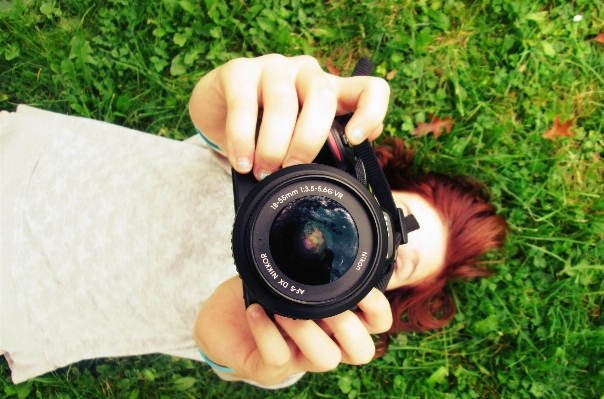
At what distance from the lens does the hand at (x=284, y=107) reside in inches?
37.1

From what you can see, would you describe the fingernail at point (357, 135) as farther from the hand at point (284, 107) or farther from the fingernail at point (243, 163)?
the fingernail at point (243, 163)

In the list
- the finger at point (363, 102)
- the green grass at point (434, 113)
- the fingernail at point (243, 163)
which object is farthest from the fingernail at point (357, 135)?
the green grass at point (434, 113)

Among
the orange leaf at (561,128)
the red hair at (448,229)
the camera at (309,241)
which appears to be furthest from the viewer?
the orange leaf at (561,128)

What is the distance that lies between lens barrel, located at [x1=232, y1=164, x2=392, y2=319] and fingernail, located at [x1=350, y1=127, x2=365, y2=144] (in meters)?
0.10

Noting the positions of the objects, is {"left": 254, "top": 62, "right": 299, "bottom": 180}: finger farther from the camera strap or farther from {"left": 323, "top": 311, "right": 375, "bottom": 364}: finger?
{"left": 323, "top": 311, "right": 375, "bottom": 364}: finger

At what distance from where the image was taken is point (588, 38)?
6.79 ft

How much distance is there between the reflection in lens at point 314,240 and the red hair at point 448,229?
2.32 ft

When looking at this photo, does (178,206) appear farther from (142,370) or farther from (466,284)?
(466,284)

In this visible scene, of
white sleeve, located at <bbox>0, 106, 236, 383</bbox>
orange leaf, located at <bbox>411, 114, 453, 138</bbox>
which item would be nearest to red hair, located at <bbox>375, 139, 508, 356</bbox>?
→ orange leaf, located at <bbox>411, 114, 453, 138</bbox>

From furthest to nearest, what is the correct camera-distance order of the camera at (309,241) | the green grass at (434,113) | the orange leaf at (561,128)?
the orange leaf at (561,128)
the green grass at (434,113)
the camera at (309,241)

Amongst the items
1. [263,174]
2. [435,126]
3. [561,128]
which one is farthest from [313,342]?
[561,128]

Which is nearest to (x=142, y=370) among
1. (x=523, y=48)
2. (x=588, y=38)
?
(x=523, y=48)

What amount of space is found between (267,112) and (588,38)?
1.77 meters

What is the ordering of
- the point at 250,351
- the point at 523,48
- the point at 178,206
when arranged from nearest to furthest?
the point at 250,351 < the point at 178,206 < the point at 523,48
